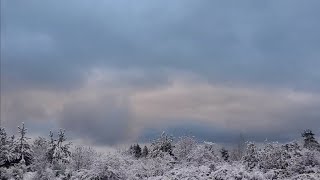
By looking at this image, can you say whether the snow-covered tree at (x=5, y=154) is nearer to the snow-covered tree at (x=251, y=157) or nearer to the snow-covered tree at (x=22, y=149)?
the snow-covered tree at (x=22, y=149)

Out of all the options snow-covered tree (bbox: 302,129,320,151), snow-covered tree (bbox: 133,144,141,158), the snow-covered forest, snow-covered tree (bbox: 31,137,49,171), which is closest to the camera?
the snow-covered forest

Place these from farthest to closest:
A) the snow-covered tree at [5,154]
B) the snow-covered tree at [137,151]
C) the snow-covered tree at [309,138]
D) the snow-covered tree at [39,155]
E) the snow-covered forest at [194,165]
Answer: the snow-covered tree at [137,151] → the snow-covered tree at [5,154] → the snow-covered tree at [309,138] → the snow-covered tree at [39,155] → the snow-covered forest at [194,165]

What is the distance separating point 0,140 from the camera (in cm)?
6712

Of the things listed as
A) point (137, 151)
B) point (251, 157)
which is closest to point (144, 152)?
point (137, 151)

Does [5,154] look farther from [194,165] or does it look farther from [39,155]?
[194,165]

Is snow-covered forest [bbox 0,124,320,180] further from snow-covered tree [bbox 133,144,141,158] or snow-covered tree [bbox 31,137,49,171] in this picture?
snow-covered tree [bbox 133,144,141,158]

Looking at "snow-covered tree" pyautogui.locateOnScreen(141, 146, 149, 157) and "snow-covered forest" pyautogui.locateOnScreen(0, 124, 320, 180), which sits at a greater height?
"snow-covered tree" pyautogui.locateOnScreen(141, 146, 149, 157)

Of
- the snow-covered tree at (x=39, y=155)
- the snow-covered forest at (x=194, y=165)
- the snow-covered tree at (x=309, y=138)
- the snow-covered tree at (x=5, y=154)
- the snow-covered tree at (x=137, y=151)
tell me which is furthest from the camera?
the snow-covered tree at (x=137, y=151)

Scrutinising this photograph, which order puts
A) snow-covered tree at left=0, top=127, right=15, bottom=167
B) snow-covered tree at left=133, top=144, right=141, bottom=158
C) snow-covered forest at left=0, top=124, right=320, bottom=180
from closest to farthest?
snow-covered forest at left=0, top=124, right=320, bottom=180 < snow-covered tree at left=0, top=127, right=15, bottom=167 < snow-covered tree at left=133, top=144, right=141, bottom=158

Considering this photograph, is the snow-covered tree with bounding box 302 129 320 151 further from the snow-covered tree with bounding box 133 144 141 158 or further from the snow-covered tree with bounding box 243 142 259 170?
the snow-covered tree with bounding box 133 144 141 158

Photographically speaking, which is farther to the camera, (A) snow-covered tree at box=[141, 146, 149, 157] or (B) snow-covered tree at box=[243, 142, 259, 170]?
(A) snow-covered tree at box=[141, 146, 149, 157]

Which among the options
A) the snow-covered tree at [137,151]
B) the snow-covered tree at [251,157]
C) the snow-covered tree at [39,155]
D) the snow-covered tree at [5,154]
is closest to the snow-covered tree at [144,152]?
the snow-covered tree at [137,151]

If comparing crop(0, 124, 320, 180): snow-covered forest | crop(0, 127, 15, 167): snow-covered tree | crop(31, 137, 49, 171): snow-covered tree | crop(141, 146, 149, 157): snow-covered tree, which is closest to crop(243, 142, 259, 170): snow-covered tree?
crop(0, 124, 320, 180): snow-covered forest

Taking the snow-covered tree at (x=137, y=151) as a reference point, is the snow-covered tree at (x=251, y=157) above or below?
below
